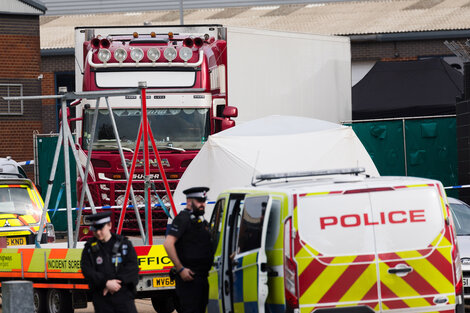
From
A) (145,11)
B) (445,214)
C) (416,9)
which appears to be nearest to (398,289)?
(445,214)

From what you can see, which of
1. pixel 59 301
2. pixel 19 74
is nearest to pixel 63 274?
pixel 59 301

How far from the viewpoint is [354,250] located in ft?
30.3

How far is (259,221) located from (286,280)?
66 cm

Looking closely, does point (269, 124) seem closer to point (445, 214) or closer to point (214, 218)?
point (214, 218)

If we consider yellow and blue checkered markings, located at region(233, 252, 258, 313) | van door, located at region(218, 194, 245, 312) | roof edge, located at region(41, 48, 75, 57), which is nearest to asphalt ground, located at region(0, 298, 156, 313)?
van door, located at region(218, 194, 245, 312)

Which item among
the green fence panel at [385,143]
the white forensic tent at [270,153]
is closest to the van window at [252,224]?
the white forensic tent at [270,153]

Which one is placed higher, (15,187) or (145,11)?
(145,11)

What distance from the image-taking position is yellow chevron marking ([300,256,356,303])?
9148mm

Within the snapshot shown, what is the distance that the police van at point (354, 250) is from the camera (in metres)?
9.18

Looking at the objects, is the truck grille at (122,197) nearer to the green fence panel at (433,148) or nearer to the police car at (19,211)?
the police car at (19,211)

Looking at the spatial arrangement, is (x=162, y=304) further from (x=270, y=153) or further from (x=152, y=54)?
(x=152, y=54)

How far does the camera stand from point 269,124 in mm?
17438

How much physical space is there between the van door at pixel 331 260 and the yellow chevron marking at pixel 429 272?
0.33 metres

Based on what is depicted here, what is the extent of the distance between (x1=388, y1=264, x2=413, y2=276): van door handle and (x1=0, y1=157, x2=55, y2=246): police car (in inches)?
360
